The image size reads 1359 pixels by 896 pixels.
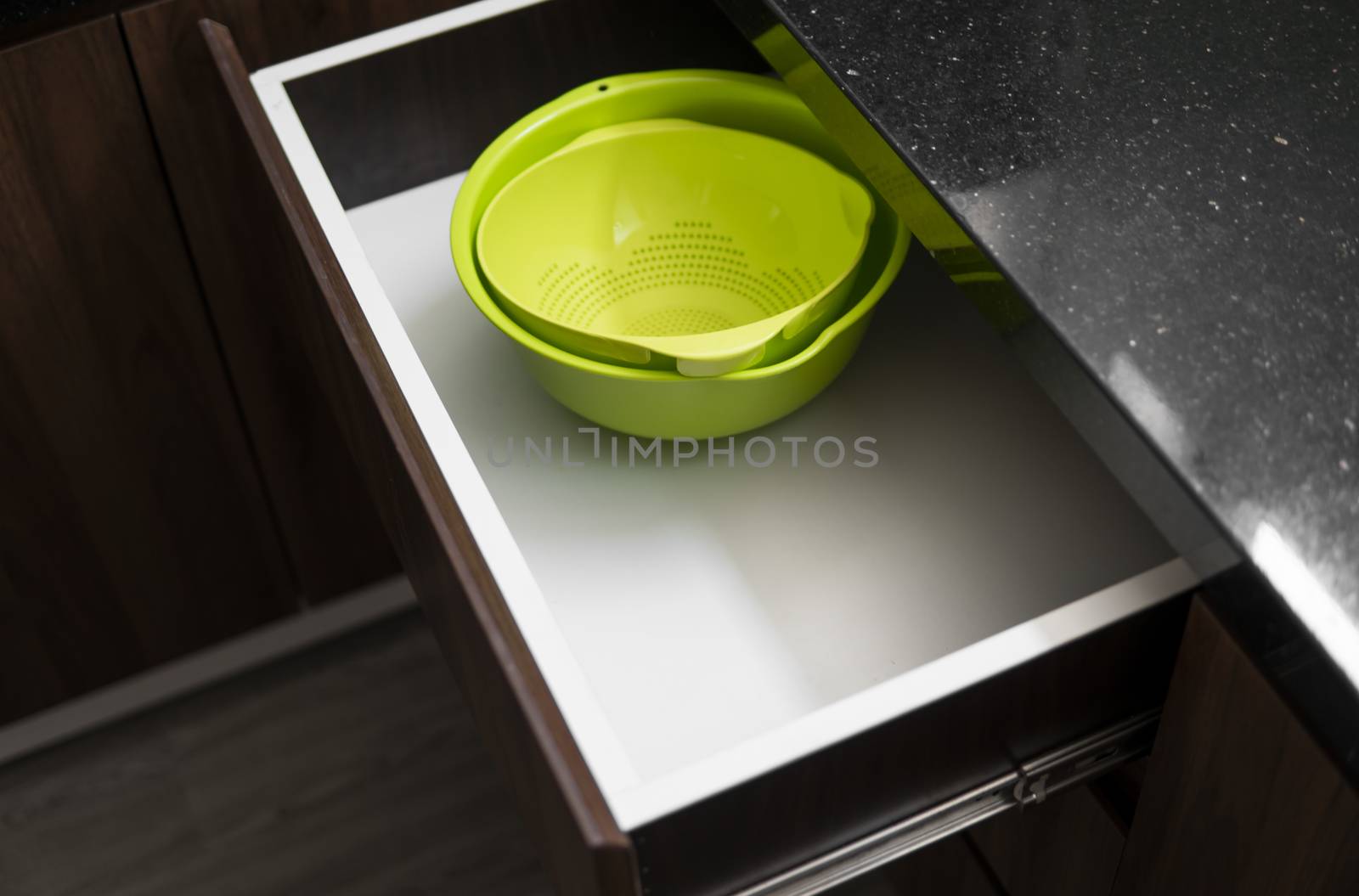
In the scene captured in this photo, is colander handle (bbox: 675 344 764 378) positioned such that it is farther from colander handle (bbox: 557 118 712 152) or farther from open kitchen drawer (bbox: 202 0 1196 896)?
colander handle (bbox: 557 118 712 152)

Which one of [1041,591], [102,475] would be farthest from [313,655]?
[1041,591]

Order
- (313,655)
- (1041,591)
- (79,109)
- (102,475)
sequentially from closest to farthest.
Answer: (1041,591) → (79,109) → (102,475) → (313,655)

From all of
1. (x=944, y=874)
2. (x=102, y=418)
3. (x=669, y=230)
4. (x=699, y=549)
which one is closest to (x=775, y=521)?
(x=699, y=549)

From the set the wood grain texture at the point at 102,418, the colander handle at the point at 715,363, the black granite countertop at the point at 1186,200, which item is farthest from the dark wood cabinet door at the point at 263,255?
the black granite countertop at the point at 1186,200

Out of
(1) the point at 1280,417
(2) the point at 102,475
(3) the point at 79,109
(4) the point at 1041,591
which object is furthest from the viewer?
(2) the point at 102,475

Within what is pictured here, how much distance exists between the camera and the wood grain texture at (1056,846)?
899 mm

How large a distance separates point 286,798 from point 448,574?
777 mm

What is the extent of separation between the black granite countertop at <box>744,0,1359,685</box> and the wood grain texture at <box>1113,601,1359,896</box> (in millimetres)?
89

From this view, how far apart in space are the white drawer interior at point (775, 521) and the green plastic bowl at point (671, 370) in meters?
0.05

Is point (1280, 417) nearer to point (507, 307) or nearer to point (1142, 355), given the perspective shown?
point (1142, 355)

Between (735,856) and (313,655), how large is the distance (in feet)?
3.06

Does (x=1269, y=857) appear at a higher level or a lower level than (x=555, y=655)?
lower

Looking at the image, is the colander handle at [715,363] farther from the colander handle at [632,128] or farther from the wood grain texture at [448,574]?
the colander handle at [632,128]

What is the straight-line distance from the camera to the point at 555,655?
679mm
